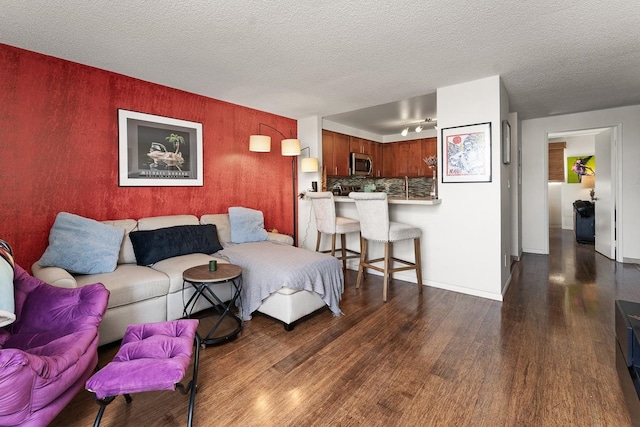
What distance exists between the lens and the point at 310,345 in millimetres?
2262

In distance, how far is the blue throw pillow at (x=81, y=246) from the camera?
2.34 meters

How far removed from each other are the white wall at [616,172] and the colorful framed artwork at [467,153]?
281 cm

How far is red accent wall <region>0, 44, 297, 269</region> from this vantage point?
2.46 meters

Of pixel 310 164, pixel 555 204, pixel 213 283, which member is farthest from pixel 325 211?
pixel 555 204

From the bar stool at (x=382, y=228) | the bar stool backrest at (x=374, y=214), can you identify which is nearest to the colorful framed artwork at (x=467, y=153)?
the bar stool at (x=382, y=228)

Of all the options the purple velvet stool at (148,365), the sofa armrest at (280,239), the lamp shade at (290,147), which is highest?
the lamp shade at (290,147)

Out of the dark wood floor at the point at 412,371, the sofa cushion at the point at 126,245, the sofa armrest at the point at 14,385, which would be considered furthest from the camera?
the sofa cushion at the point at 126,245

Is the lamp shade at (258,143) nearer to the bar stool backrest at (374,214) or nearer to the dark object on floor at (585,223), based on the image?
the bar stool backrest at (374,214)

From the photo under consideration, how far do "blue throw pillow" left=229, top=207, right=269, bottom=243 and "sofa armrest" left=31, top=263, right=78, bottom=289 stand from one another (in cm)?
164

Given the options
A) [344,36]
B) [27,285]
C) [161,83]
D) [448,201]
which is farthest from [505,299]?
[161,83]

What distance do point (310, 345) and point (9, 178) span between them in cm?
270

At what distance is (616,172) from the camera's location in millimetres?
4660

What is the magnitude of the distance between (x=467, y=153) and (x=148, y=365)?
10.8 feet

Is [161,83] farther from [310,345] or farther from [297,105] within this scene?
[310,345]
